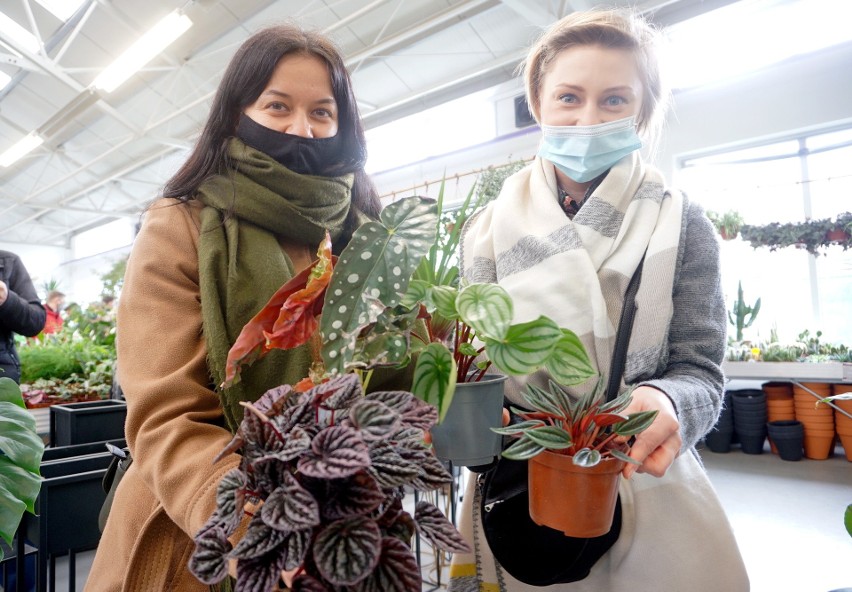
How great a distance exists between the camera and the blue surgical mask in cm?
95

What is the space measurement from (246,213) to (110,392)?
2.86 m

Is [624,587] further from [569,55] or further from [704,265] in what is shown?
[569,55]

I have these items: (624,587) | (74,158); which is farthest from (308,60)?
(74,158)

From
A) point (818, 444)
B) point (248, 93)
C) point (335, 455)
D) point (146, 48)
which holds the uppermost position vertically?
point (146, 48)

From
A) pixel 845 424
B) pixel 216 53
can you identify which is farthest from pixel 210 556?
pixel 216 53

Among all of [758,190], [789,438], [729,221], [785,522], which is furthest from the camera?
[758,190]

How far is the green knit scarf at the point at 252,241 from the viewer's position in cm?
81

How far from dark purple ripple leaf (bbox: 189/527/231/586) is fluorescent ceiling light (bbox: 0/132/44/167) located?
11.1 m

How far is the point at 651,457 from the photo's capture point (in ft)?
2.31

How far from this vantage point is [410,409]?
20.6 inches

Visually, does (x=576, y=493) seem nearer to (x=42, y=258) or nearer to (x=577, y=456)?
(x=577, y=456)

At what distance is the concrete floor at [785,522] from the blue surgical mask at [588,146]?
60.9 inches

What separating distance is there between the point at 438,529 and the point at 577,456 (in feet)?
0.64

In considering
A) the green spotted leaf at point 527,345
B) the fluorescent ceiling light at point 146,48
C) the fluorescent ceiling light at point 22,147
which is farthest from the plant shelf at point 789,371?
the fluorescent ceiling light at point 22,147
